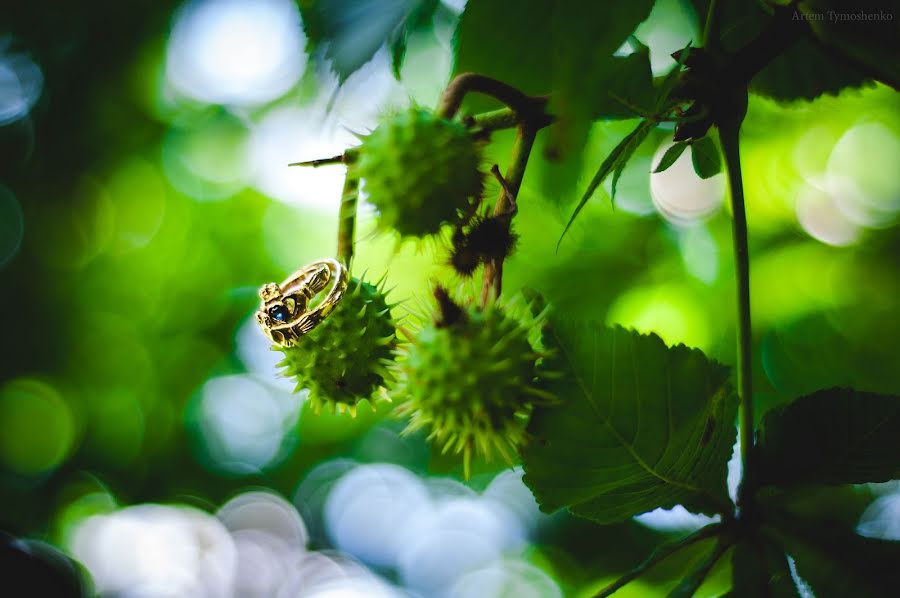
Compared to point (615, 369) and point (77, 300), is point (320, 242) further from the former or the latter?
point (615, 369)

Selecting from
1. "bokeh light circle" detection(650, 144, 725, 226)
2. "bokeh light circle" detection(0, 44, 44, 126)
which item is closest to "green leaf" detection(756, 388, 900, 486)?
"bokeh light circle" detection(650, 144, 725, 226)

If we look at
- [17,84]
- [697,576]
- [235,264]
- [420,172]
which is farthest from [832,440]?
[17,84]

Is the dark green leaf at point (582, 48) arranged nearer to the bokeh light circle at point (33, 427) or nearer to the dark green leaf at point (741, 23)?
the dark green leaf at point (741, 23)

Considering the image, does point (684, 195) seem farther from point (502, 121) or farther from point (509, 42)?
point (502, 121)

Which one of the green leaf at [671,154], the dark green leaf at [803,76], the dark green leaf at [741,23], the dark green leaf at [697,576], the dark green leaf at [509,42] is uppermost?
the dark green leaf at [803,76]

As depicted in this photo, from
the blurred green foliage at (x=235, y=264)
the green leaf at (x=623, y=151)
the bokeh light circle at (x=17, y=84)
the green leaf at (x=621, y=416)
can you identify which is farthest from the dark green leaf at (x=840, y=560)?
the bokeh light circle at (x=17, y=84)
